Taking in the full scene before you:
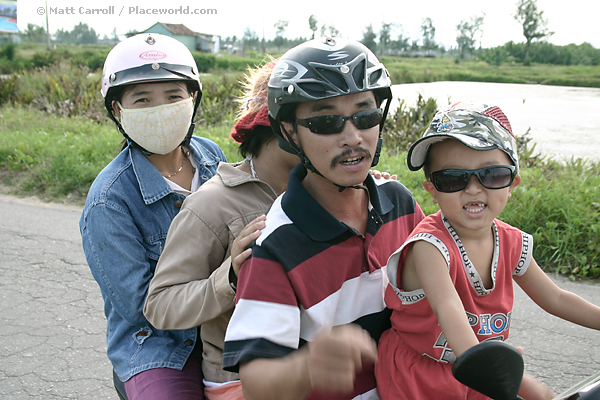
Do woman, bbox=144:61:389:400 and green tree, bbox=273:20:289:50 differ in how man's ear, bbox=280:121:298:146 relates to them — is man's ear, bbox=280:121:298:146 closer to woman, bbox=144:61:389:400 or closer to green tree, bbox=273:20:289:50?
woman, bbox=144:61:389:400

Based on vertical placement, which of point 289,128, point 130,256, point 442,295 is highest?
point 289,128

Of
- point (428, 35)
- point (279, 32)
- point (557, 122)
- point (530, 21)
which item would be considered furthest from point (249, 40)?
point (557, 122)

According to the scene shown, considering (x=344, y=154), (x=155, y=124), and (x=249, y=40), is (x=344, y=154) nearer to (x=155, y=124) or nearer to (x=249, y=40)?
(x=155, y=124)

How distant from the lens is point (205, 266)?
192cm

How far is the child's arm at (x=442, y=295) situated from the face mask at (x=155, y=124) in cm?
155

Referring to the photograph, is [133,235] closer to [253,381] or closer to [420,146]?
[253,381]

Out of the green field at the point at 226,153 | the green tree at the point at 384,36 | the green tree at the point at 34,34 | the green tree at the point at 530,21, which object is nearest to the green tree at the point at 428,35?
the green tree at the point at 384,36

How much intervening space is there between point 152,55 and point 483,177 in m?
1.80

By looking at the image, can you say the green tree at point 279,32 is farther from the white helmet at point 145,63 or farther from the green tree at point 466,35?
the white helmet at point 145,63

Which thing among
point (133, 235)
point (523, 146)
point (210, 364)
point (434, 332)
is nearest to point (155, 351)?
point (210, 364)

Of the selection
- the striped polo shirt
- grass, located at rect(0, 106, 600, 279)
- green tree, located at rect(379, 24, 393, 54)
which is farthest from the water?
green tree, located at rect(379, 24, 393, 54)

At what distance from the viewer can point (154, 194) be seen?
8.13ft

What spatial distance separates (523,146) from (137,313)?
702cm

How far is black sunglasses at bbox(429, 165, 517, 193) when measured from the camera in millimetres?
1604
